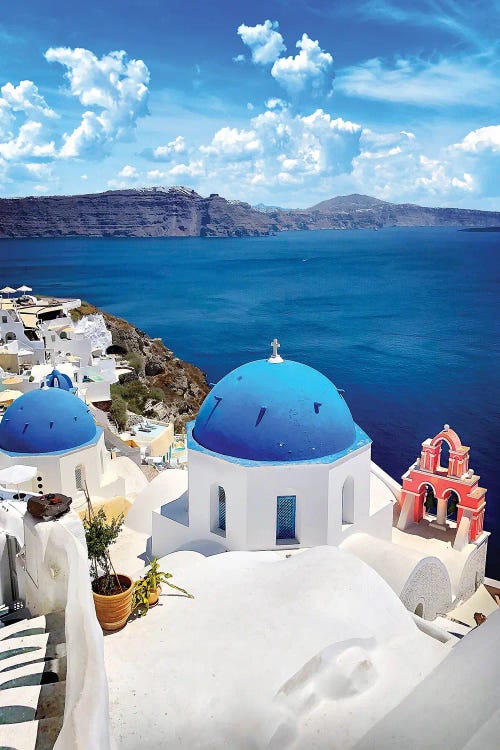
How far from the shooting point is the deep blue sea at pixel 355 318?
38.9m

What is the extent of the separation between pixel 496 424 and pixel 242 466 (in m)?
30.7

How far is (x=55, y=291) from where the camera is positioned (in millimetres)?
95562

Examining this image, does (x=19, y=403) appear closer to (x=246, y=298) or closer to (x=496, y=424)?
(x=496, y=424)

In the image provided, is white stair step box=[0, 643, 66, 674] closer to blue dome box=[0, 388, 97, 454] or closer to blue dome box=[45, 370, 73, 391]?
blue dome box=[0, 388, 97, 454]

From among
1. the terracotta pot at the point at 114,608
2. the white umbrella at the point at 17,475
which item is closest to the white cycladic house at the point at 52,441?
the white umbrella at the point at 17,475

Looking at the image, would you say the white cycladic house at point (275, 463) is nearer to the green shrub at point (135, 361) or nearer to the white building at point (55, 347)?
the white building at point (55, 347)

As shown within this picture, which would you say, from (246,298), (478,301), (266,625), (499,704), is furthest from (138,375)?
(478,301)

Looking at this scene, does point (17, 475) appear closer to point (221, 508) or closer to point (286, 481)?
point (221, 508)

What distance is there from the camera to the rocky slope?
1396 inches

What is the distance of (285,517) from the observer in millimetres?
10938

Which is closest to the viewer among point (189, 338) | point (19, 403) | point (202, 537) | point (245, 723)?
point (245, 723)

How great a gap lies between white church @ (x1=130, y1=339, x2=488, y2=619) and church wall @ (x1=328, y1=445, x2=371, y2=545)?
0.06ft

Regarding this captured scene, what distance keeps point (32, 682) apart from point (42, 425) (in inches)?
378


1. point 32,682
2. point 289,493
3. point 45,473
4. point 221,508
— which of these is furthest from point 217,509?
point 32,682
